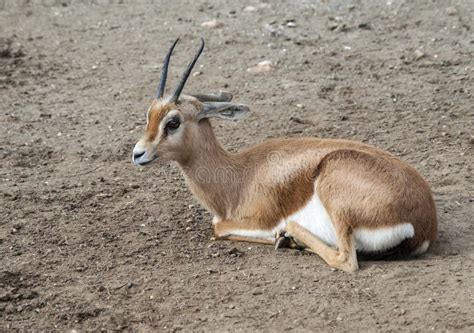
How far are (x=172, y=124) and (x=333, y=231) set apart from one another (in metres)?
1.57

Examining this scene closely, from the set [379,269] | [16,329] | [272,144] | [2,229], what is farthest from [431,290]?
[2,229]

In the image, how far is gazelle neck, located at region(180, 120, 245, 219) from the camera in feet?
24.7

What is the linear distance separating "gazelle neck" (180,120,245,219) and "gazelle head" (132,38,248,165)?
0.10 meters

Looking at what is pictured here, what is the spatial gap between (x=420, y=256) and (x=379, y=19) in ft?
20.9

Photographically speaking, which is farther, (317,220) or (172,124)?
(172,124)

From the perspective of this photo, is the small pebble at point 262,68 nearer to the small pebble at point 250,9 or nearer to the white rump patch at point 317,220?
the small pebble at point 250,9

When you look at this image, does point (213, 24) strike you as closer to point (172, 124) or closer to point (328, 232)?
point (172, 124)

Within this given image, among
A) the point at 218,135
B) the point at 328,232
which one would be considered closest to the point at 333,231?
the point at 328,232

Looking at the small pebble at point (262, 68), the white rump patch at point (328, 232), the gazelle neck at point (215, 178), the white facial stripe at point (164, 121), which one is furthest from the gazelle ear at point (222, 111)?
the small pebble at point (262, 68)

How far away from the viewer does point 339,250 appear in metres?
6.73

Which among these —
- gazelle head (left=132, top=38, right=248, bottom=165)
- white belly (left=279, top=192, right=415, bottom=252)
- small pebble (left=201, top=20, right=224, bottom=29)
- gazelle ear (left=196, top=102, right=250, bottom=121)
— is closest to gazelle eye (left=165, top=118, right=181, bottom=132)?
gazelle head (left=132, top=38, right=248, bottom=165)

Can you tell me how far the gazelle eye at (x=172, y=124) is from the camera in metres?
7.20

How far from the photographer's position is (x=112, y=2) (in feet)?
46.2

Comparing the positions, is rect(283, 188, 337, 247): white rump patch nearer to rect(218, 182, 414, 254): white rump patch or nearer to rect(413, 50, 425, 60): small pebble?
rect(218, 182, 414, 254): white rump patch
